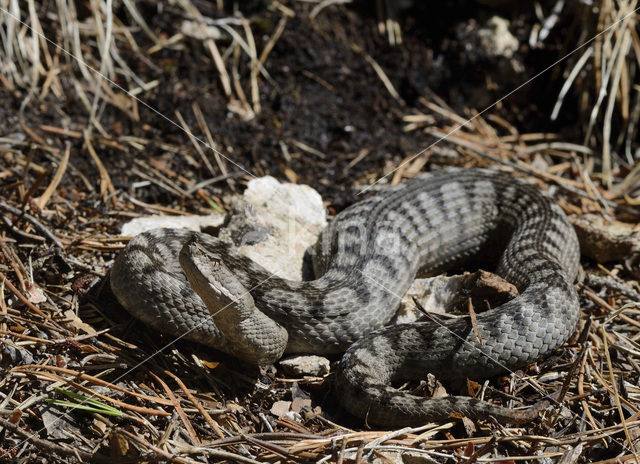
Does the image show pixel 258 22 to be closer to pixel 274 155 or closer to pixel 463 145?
pixel 274 155

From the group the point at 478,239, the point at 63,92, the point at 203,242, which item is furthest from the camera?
the point at 63,92

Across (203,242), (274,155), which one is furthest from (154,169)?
(203,242)

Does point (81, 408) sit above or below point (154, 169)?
below

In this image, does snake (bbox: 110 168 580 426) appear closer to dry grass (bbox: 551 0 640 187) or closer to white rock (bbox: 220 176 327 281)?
white rock (bbox: 220 176 327 281)

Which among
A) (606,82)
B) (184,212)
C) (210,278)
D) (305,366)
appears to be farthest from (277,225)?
(606,82)

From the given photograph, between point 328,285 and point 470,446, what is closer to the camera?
point 470,446

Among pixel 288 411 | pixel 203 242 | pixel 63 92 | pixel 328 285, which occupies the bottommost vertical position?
pixel 288 411

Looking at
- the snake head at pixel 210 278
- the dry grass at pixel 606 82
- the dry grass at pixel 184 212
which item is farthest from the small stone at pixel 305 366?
the dry grass at pixel 606 82
